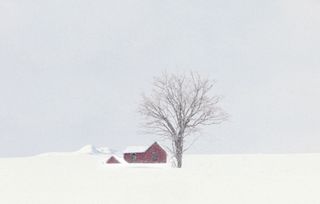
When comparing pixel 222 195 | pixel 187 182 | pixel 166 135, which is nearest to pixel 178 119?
pixel 166 135

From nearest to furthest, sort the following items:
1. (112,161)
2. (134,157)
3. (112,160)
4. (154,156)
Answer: (154,156), (112,161), (112,160), (134,157)

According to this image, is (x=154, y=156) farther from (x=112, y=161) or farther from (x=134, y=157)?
(x=112, y=161)

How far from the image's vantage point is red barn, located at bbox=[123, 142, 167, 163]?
6366 centimetres

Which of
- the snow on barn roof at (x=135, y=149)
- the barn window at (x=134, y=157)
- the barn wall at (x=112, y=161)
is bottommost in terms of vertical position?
the barn wall at (x=112, y=161)

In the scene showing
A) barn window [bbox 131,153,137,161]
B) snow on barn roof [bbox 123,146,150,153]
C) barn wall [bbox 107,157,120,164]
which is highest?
snow on barn roof [bbox 123,146,150,153]

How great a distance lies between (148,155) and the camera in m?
63.7

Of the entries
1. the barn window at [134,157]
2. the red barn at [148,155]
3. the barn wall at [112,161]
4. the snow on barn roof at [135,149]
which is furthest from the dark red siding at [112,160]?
the barn window at [134,157]

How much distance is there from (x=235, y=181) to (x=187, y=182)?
3004 mm

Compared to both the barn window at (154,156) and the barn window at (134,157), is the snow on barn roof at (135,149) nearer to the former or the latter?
the barn window at (134,157)

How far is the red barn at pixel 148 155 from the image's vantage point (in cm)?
6366

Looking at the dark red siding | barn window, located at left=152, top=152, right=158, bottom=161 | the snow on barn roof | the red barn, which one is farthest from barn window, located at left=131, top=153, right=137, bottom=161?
barn window, located at left=152, top=152, right=158, bottom=161

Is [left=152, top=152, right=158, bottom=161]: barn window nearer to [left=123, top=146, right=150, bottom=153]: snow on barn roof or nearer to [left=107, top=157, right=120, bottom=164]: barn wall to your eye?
[left=123, top=146, right=150, bottom=153]: snow on barn roof

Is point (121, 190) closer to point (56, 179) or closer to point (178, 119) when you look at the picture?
point (56, 179)

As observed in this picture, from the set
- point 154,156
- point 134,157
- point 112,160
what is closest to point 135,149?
point 134,157
